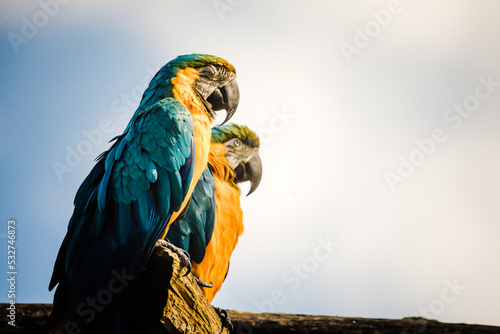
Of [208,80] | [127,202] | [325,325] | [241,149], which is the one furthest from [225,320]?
[241,149]

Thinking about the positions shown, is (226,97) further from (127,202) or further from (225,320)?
(225,320)

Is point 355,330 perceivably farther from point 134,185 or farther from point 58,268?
point 58,268

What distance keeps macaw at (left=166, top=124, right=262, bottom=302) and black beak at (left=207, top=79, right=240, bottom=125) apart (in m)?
0.42

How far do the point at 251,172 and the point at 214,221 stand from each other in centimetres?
143

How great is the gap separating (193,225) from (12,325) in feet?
4.18

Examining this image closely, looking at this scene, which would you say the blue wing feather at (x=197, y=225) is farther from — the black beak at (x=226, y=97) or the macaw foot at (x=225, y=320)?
the black beak at (x=226, y=97)

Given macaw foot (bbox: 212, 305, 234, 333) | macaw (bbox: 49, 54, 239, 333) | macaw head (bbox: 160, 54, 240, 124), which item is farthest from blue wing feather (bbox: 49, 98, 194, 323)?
macaw foot (bbox: 212, 305, 234, 333)

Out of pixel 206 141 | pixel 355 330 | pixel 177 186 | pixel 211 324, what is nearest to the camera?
pixel 211 324

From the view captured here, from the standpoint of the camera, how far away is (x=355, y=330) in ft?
7.29

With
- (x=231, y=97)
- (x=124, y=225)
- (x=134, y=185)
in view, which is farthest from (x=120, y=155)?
(x=231, y=97)

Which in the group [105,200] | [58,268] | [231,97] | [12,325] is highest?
[231,97]

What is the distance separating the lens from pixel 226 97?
3.82 m

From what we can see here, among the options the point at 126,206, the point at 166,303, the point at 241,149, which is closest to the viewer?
the point at 166,303

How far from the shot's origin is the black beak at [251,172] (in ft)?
15.0
